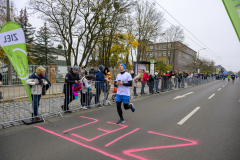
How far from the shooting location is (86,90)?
6734 millimetres

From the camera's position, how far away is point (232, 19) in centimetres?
223

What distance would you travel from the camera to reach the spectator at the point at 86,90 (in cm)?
666

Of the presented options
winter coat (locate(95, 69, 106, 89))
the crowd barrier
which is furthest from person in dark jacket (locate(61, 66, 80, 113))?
winter coat (locate(95, 69, 106, 89))

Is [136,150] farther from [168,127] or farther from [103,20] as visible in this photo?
[103,20]

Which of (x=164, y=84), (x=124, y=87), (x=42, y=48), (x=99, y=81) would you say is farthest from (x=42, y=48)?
(x=124, y=87)

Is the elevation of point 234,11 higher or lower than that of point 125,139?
higher

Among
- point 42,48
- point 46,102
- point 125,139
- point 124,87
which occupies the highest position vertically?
point 42,48

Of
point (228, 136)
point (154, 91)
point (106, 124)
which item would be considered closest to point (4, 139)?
point (106, 124)

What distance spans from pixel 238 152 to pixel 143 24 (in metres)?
26.3

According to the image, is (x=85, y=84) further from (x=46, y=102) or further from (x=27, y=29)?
(x=27, y=29)

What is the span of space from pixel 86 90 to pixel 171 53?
4384 cm

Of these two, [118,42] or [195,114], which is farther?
[118,42]

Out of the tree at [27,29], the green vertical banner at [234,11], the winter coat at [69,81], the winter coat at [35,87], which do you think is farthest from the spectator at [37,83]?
the tree at [27,29]

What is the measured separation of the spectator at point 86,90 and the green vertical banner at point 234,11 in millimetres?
5289
